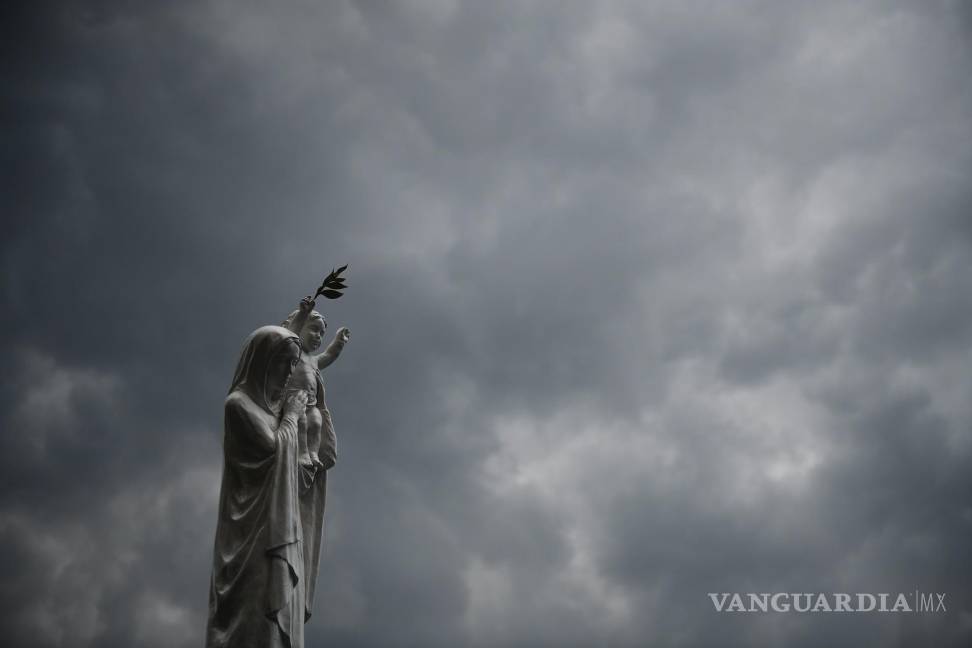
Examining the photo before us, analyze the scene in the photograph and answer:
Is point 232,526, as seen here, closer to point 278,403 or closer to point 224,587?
point 224,587

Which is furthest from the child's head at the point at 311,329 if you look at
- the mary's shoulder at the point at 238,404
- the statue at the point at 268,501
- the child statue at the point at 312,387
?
the mary's shoulder at the point at 238,404

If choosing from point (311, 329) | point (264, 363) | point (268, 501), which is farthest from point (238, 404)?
point (311, 329)

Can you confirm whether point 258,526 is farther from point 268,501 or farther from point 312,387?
point 312,387

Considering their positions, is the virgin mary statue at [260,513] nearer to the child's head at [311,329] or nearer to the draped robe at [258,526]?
the draped robe at [258,526]

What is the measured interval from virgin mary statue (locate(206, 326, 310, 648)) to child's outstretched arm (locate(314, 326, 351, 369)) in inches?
77.5

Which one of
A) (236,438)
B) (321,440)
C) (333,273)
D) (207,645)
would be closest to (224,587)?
(207,645)

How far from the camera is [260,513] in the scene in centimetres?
1246

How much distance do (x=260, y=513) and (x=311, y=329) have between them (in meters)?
3.88

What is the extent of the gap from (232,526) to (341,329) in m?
4.86

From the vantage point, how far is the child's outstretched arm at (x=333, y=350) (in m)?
15.8

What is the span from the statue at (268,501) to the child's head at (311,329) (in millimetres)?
626

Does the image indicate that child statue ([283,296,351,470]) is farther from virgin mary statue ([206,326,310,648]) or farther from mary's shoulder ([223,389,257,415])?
mary's shoulder ([223,389,257,415])

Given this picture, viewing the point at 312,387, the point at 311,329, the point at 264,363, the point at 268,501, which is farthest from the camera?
the point at 311,329

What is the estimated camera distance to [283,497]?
1255 centimetres
